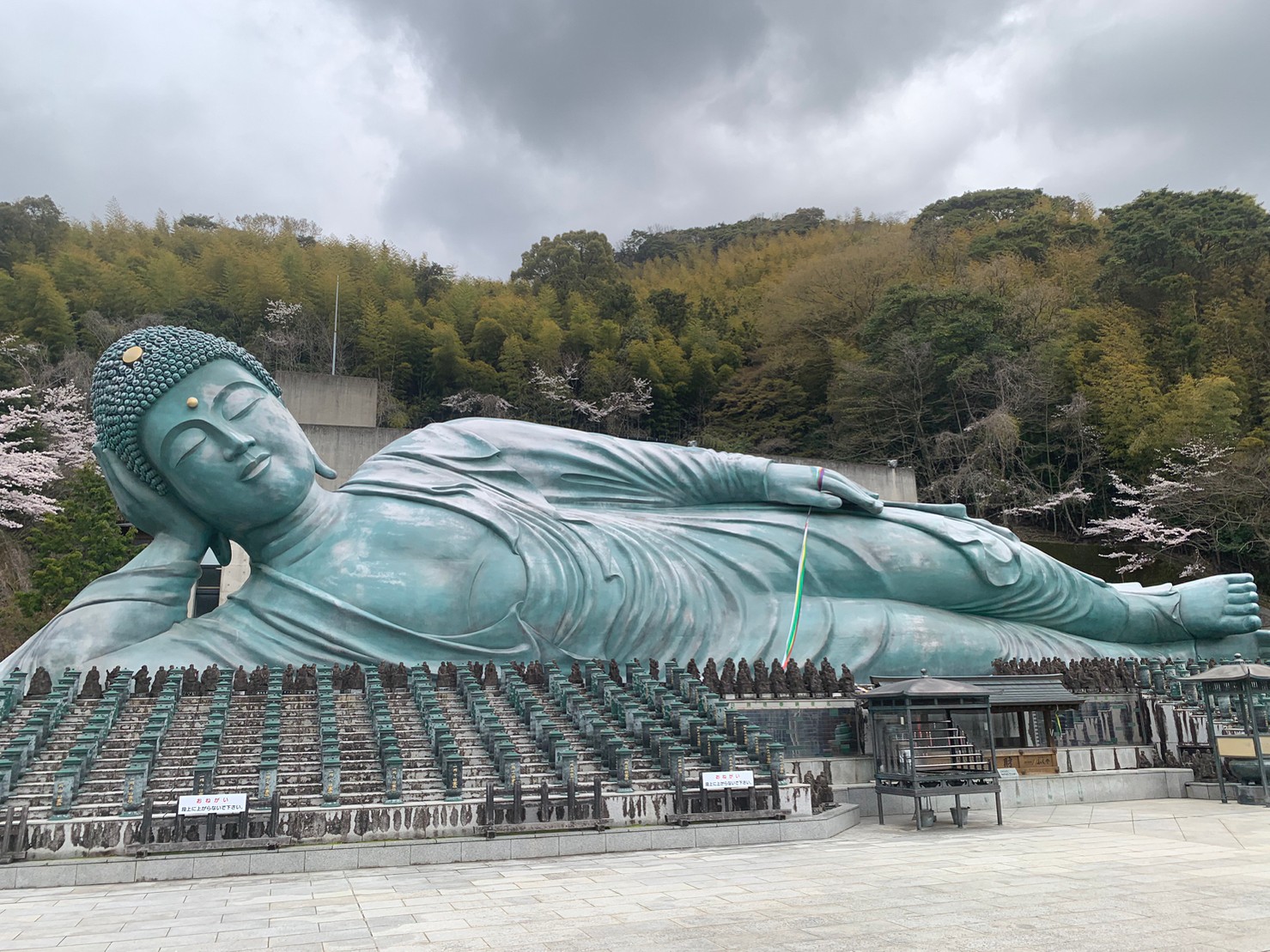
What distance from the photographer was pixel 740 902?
5.89 m

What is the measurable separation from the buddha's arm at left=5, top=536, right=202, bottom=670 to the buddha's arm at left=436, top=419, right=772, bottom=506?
13.9 ft

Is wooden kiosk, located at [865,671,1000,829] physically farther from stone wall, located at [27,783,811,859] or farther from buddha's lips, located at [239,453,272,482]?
buddha's lips, located at [239,453,272,482]

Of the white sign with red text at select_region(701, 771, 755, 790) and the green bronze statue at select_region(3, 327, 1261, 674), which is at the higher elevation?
the green bronze statue at select_region(3, 327, 1261, 674)

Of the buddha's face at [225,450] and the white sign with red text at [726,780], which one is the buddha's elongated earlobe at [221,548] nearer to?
the buddha's face at [225,450]

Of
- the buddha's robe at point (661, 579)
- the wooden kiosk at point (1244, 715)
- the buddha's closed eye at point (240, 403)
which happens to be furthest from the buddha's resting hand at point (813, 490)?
the buddha's closed eye at point (240, 403)

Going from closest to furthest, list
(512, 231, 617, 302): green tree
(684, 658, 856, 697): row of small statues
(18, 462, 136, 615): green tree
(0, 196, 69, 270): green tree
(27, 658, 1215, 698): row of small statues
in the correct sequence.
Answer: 1. (27, 658, 1215, 698): row of small statues
2. (684, 658, 856, 697): row of small statues
3. (18, 462, 136, 615): green tree
4. (0, 196, 69, 270): green tree
5. (512, 231, 617, 302): green tree

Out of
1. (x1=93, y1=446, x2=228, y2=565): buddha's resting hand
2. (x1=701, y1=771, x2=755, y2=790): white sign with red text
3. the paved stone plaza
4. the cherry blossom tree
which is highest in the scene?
the cherry blossom tree

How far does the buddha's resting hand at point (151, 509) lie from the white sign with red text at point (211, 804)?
222 inches

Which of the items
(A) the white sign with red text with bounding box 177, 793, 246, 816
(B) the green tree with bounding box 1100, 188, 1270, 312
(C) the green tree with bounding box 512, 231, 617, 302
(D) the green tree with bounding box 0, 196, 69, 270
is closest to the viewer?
(A) the white sign with red text with bounding box 177, 793, 246, 816

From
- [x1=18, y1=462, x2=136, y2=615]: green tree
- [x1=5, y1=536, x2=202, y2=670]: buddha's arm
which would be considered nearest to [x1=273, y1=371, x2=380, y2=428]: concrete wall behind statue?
[x1=18, y1=462, x2=136, y2=615]: green tree

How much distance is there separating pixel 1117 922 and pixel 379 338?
112 feet

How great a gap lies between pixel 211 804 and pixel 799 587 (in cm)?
879

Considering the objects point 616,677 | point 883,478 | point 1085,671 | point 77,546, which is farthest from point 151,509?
point 883,478

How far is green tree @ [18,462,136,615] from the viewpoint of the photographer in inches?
758
